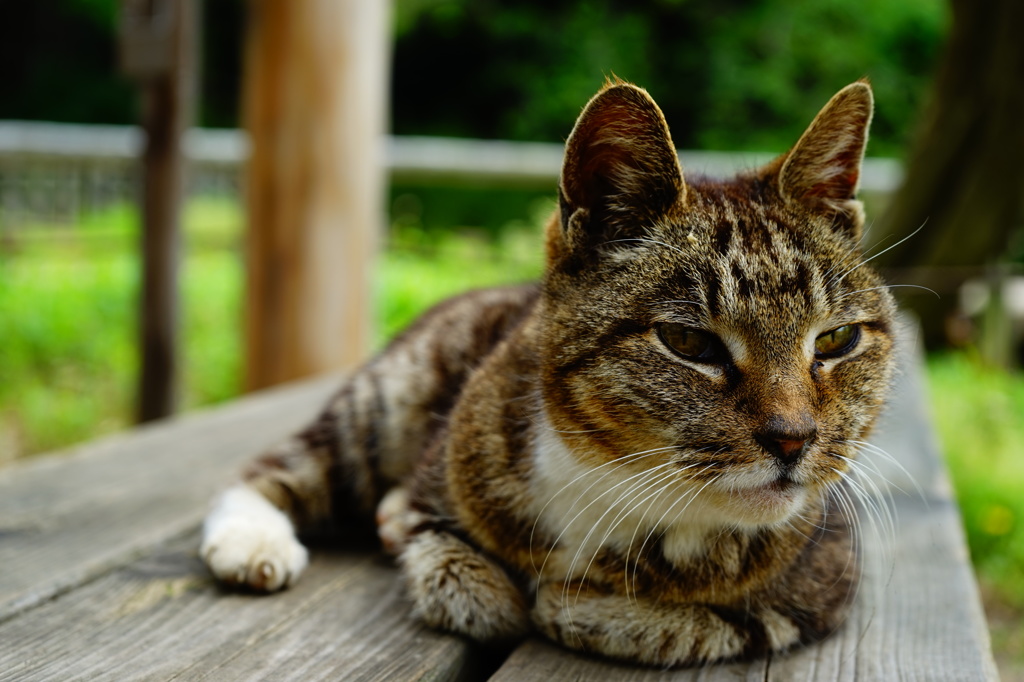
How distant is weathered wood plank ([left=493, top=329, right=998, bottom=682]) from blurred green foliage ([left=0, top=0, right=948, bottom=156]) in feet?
36.9

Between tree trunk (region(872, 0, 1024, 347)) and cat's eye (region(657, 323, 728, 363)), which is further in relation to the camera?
tree trunk (region(872, 0, 1024, 347))

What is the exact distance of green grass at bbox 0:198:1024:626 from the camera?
4.48 metres

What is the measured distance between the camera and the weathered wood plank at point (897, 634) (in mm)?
1641

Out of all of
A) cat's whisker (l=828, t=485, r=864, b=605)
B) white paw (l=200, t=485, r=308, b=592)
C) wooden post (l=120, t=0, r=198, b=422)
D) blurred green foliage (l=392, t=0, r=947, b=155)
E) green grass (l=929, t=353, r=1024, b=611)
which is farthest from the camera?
blurred green foliage (l=392, t=0, r=947, b=155)

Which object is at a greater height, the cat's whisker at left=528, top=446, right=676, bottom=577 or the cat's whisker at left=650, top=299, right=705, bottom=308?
the cat's whisker at left=650, top=299, right=705, bottom=308

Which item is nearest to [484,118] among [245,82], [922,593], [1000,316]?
[1000,316]

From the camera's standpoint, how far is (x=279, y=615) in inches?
72.2

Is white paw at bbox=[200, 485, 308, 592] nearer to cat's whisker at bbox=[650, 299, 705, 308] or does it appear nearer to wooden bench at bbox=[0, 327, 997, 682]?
wooden bench at bbox=[0, 327, 997, 682]

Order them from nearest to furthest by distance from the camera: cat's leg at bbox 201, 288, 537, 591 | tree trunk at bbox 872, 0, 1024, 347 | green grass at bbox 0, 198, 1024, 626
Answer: cat's leg at bbox 201, 288, 537, 591 < green grass at bbox 0, 198, 1024, 626 < tree trunk at bbox 872, 0, 1024, 347

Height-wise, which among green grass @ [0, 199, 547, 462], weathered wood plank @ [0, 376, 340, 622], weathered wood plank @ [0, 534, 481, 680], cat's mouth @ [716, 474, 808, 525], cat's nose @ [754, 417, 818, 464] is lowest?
green grass @ [0, 199, 547, 462]

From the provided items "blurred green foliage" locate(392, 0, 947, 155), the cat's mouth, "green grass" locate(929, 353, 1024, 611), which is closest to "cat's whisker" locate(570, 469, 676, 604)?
the cat's mouth

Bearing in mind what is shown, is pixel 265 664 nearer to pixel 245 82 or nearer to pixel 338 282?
pixel 338 282

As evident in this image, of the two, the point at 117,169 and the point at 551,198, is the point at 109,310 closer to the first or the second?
the point at 117,169

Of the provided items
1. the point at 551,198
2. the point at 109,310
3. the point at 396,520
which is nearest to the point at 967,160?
the point at 551,198
